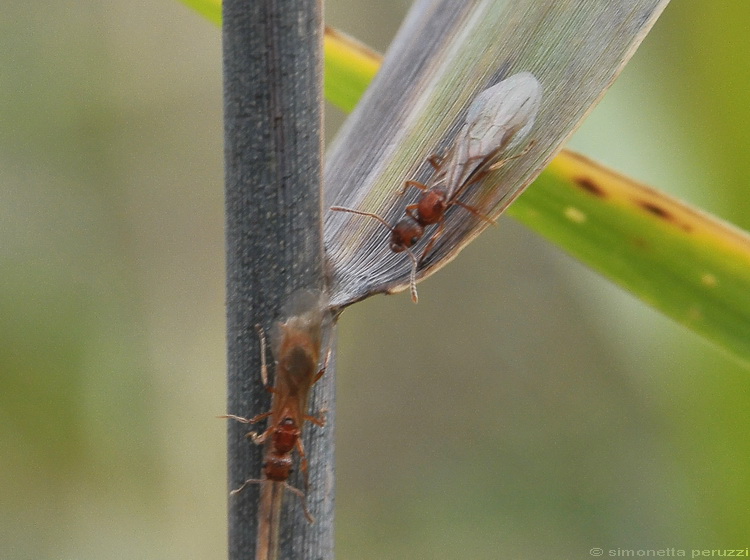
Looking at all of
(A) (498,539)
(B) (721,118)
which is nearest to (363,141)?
(B) (721,118)

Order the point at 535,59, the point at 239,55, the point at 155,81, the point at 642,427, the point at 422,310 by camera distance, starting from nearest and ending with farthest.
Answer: the point at 239,55, the point at 535,59, the point at 155,81, the point at 642,427, the point at 422,310

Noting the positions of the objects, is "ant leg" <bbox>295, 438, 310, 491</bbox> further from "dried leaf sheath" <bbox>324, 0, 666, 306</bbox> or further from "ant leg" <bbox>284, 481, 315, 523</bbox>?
"dried leaf sheath" <bbox>324, 0, 666, 306</bbox>

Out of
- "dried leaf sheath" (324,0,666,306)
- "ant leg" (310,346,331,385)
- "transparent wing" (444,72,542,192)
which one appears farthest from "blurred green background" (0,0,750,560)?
"ant leg" (310,346,331,385)

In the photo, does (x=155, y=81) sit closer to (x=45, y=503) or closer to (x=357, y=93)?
(x=45, y=503)

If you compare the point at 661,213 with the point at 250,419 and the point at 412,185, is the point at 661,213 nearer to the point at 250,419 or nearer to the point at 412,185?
the point at 412,185

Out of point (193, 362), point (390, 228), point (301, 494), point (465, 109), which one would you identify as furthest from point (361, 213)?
point (193, 362)

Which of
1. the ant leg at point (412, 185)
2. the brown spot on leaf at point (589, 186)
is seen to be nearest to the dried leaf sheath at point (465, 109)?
the ant leg at point (412, 185)

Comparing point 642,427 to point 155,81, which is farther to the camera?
point 642,427

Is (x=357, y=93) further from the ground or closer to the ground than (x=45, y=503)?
further from the ground

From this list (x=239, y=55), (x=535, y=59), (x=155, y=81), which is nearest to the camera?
(x=239, y=55)
